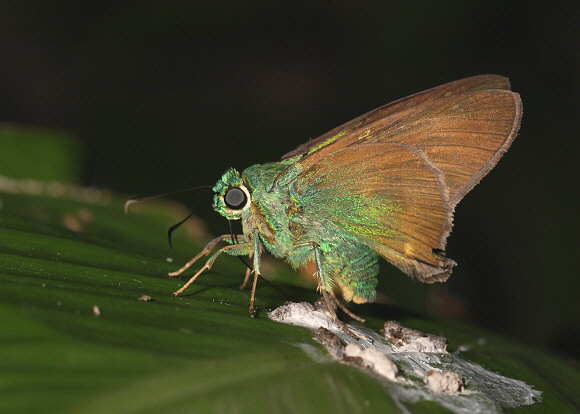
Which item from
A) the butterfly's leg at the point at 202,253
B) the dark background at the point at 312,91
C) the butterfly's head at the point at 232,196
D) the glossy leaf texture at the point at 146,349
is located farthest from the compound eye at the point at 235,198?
the dark background at the point at 312,91

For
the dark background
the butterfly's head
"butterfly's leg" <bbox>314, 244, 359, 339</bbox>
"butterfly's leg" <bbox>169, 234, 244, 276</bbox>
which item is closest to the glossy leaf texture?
"butterfly's leg" <bbox>169, 234, 244, 276</bbox>

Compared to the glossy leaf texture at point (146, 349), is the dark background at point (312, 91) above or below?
above

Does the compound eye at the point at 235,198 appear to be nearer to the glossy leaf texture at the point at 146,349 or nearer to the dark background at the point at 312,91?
the glossy leaf texture at the point at 146,349

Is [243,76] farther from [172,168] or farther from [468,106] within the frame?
[468,106]

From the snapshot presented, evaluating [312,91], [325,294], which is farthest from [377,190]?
[312,91]

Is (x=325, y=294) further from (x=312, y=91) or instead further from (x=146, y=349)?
(x=312, y=91)

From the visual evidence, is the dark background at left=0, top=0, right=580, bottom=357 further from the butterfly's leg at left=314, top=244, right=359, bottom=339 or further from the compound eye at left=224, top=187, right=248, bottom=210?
the butterfly's leg at left=314, top=244, right=359, bottom=339

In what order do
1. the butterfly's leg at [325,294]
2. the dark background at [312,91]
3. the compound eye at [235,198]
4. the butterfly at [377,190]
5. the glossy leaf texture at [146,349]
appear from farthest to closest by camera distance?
the dark background at [312,91] → the compound eye at [235,198] → the butterfly at [377,190] → the butterfly's leg at [325,294] → the glossy leaf texture at [146,349]

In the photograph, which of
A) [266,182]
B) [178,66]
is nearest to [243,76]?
[178,66]

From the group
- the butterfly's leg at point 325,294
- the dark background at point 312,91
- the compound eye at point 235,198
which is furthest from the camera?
the dark background at point 312,91
